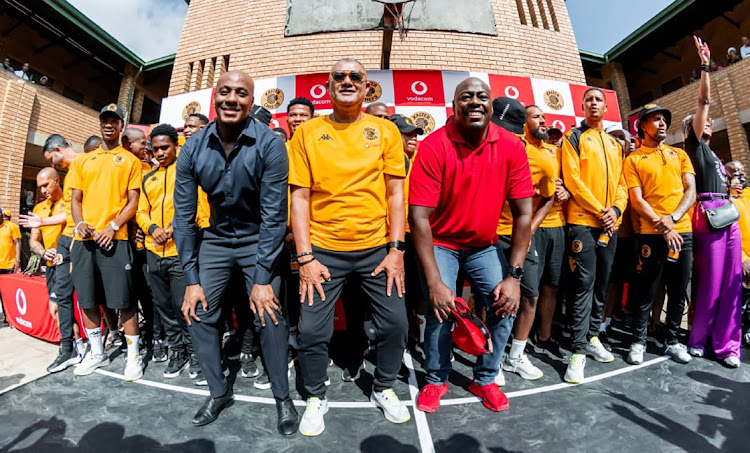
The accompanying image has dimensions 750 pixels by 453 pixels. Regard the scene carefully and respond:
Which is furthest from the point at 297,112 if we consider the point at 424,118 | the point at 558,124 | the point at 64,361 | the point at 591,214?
Result: the point at 558,124

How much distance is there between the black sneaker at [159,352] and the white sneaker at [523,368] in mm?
3153

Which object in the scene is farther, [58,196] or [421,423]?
[58,196]

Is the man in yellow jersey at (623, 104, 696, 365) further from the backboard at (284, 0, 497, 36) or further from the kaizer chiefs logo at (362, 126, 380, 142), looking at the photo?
the backboard at (284, 0, 497, 36)

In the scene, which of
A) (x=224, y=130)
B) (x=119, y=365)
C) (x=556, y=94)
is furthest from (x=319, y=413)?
(x=556, y=94)

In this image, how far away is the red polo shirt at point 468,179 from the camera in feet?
6.45

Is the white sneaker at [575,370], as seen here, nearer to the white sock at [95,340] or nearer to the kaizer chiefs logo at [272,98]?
the white sock at [95,340]

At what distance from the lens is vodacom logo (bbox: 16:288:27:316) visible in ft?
12.5

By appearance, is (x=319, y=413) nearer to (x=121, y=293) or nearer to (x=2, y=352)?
(x=121, y=293)

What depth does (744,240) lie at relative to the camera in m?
3.32

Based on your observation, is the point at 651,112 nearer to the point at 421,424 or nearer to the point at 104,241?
the point at 421,424

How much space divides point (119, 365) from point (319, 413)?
2201 mm

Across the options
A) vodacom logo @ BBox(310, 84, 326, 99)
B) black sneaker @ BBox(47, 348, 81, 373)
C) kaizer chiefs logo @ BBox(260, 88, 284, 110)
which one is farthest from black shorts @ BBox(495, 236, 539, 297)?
kaizer chiefs logo @ BBox(260, 88, 284, 110)

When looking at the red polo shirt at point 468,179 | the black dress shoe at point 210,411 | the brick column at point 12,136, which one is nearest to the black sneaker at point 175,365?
the black dress shoe at point 210,411

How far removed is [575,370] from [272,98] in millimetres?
5600
